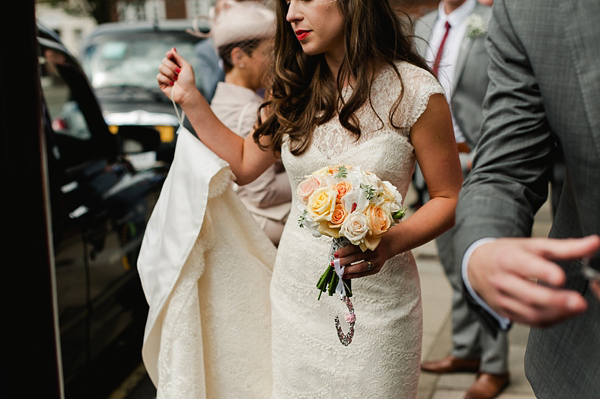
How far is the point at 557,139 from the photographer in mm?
1450

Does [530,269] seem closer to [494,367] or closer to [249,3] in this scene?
[249,3]

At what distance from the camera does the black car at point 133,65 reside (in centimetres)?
797

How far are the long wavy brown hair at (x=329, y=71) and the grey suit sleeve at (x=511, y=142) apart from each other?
78 cm

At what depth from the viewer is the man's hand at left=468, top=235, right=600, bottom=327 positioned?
1.00m

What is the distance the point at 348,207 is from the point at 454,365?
2.71 m

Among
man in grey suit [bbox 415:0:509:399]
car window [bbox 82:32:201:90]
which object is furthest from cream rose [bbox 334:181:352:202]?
car window [bbox 82:32:201:90]

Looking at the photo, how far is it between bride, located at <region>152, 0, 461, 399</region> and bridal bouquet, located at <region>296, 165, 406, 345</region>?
0.25 metres

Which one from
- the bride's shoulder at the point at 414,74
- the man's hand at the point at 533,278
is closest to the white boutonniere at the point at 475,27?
the bride's shoulder at the point at 414,74

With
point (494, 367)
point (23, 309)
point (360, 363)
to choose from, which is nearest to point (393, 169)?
point (360, 363)

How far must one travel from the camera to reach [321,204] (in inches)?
74.1

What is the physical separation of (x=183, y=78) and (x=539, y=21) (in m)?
1.47

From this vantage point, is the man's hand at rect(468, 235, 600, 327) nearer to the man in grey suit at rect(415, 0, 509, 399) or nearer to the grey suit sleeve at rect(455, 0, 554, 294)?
the grey suit sleeve at rect(455, 0, 554, 294)

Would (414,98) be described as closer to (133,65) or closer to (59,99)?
(59,99)

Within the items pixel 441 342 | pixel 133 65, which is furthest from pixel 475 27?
pixel 133 65
